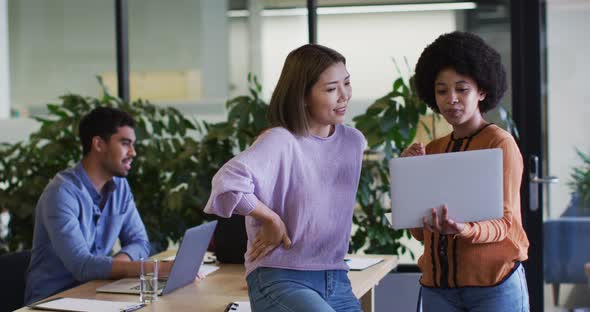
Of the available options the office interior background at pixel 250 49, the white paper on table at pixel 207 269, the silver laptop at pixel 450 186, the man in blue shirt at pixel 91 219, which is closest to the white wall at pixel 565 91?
the office interior background at pixel 250 49

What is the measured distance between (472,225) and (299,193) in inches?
16.9

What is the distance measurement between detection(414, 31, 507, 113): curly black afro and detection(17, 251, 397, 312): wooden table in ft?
2.71

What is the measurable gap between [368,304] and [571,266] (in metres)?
1.86

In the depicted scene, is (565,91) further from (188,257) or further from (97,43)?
(97,43)

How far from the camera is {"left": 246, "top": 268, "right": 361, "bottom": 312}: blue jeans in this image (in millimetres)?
1868

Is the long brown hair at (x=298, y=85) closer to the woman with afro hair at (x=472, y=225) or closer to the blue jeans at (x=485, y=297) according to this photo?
the woman with afro hair at (x=472, y=225)

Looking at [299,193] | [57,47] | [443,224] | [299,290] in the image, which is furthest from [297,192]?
[57,47]

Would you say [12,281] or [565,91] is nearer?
[12,281]

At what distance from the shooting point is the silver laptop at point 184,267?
8.23 ft

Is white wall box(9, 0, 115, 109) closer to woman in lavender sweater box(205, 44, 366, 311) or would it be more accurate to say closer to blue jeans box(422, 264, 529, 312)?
woman in lavender sweater box(205, 44, 366, 311)

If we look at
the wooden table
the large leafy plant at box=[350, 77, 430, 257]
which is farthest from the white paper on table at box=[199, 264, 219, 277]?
the large leafy plant at box=[350, 77, 430, 257]

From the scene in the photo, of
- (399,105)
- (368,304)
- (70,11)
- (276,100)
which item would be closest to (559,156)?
(399,105)

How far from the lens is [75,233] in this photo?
297 cm

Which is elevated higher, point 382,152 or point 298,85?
point 298,85
